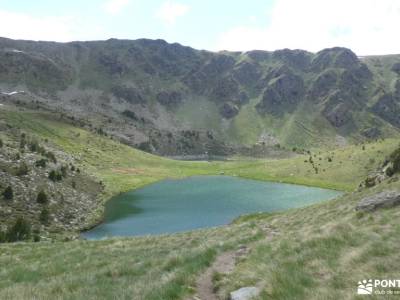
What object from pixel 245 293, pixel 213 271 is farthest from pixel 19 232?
pixel 245 293

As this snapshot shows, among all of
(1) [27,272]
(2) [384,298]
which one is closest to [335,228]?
(2) [384,298]

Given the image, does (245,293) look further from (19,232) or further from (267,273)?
(19,232)

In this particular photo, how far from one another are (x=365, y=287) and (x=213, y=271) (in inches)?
242

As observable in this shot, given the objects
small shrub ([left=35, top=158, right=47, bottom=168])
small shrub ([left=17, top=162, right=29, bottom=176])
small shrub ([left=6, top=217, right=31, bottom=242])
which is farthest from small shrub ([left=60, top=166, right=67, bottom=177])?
small shrub ([left=6, top=217, right=31, bottom=242])

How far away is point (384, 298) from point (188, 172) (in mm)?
131812

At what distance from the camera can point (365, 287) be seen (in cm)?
887

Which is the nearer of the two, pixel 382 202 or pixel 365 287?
pixel 365 287

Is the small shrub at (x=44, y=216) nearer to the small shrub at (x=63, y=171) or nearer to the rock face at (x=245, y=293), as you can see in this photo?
the small shrub at (x=63, y=171)

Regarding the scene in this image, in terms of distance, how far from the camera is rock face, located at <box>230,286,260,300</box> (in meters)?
9.76

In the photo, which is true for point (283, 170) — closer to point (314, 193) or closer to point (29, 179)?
point (314, 193)

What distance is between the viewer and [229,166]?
157625mm

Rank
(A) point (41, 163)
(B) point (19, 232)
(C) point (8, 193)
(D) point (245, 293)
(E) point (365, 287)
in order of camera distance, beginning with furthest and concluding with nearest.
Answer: (A) point (41, 163)
(C) point (8, 193)
(B) point (19, 232)
(D) point (245, 293)
(E) point (365, 287)

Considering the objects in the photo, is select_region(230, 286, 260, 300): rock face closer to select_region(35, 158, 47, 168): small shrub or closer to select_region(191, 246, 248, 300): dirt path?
select_region(191, 246, 248, 300): dirt path

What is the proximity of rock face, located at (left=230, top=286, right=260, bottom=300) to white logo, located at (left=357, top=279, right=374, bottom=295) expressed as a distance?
2.32 m
